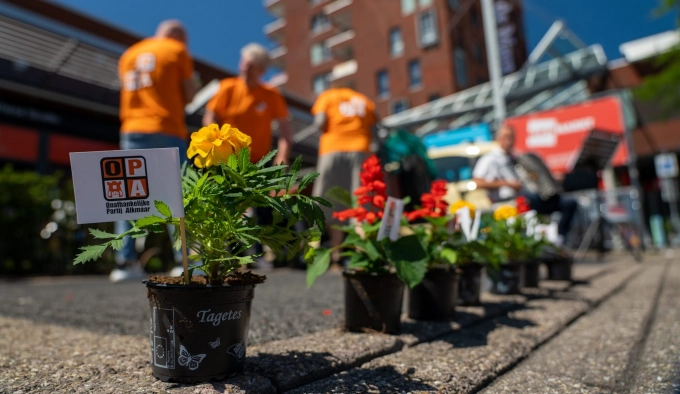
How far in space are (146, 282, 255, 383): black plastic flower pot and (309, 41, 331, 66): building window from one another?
26.9m

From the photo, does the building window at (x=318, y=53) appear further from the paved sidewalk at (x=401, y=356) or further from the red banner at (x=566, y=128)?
the paved sidewalk at (x=401, y=356)

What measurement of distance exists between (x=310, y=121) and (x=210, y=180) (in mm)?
12782

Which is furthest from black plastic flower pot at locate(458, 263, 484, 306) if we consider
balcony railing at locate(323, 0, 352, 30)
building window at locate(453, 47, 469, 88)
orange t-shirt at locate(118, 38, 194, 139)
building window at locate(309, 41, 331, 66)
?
building window at locate(309, 41, 331, 66)

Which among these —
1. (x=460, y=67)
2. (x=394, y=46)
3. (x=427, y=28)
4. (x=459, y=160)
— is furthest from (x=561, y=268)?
(x=460, y=67)

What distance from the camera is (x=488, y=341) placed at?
182 centimetres

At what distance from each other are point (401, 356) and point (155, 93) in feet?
8.30

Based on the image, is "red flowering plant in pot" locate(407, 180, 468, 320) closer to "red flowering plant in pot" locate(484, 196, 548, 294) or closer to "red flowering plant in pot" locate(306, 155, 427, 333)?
"red flowering plant in pot" locate(306, 155, 427, 333)

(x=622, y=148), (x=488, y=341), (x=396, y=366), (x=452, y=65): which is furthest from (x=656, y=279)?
(x=452, y=65)

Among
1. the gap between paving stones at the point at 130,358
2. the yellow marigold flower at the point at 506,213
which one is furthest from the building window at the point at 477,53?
the gap between paving stones at the point at 130,358

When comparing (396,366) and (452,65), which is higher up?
(452,65)

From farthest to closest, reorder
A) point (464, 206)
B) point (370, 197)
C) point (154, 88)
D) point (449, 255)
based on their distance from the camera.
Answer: point (154, 88) → point (464, 206) → point (449, 255) → point (370, 197)

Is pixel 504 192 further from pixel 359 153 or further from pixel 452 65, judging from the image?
pixel 452 65

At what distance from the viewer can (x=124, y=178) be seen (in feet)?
3.70

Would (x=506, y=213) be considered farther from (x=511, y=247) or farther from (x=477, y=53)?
(x=477, y=53)
